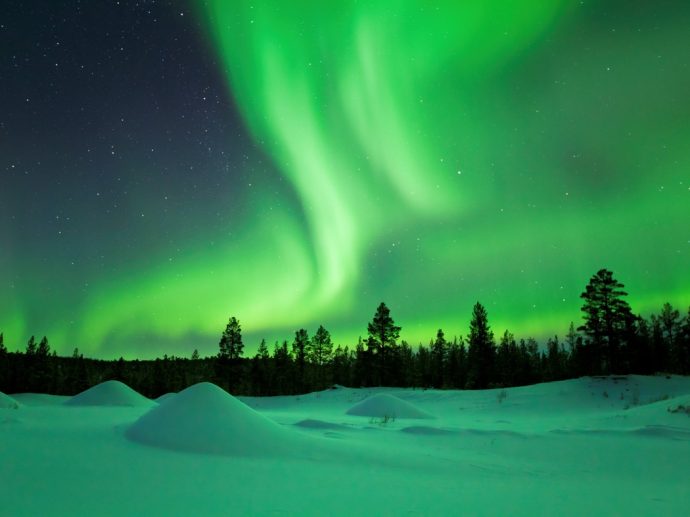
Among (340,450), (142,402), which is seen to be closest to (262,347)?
(142,402)

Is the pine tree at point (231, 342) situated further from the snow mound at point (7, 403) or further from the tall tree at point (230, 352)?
the snow mound at point (7, 403)

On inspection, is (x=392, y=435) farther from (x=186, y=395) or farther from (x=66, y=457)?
(x=66, y=457)

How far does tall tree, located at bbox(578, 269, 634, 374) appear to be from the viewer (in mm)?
35344

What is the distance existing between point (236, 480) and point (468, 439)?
24.3ft

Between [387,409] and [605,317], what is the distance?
23.3 meters

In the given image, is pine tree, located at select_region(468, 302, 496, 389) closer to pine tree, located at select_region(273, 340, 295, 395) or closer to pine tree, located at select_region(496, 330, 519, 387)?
pine tree, located at select_region(496, 330, 519, 387)

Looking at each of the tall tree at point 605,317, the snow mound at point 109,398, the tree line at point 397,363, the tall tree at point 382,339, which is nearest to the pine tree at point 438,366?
the tree line at point 397,363

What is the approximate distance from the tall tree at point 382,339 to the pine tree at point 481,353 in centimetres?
913

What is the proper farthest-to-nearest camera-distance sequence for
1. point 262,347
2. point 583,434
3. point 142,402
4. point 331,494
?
point 262,347 → point 142,402 → point 583,434 → point 331,494

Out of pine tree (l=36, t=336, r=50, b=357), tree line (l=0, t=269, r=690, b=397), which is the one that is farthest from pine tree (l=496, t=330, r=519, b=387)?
pine tree (l=36, t=336, r=50, b=357)

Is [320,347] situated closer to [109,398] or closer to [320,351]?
[320,351]

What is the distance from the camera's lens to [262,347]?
7638 centimetres

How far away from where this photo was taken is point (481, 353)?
4678cm

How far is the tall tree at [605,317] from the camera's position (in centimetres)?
3534
